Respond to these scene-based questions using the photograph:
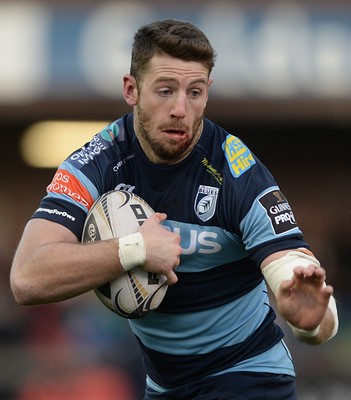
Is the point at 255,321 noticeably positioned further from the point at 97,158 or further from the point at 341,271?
the point at 341,271

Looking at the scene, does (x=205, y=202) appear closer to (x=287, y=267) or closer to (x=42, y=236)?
(x=287, y=267)

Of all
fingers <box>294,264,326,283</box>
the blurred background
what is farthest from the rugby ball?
the blurred background

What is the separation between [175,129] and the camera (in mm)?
5645

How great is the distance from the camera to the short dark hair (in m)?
5.68

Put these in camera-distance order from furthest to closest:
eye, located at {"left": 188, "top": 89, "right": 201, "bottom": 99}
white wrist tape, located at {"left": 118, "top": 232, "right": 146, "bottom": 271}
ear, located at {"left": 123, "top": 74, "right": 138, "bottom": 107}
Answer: ear, located at {"left": 123, "top": 74, "right": 138, "bottom": 107}
eye, located at {"left": 188, "top": 89, "right": 201, "bottom": 99}
white wrist tape, located at {"left": 118, "top": 232, "right": 146, "bottom": 271}

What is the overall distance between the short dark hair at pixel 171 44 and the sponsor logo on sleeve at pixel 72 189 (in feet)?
2.04

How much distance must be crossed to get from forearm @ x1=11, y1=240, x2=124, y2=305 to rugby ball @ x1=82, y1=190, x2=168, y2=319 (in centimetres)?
14

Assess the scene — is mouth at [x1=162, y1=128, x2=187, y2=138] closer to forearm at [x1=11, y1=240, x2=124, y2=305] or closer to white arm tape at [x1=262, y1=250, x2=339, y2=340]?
forearm at [x1=11, y1=240, x2=124, y2=305]

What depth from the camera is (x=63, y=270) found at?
18.0 feet

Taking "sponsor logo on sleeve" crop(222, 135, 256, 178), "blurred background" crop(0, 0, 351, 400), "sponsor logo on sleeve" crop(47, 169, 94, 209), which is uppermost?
"sponsor logo on sleeve" crop(222, 135, 256, 178)

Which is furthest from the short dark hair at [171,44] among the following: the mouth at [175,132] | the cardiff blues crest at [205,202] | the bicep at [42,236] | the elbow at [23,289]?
the elbow at [23,289]

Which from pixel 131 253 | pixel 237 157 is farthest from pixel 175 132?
pixel 131 253

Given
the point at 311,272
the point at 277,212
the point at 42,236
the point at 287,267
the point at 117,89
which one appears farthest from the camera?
the point at 117,89

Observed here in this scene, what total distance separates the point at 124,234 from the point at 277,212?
2.44ft
